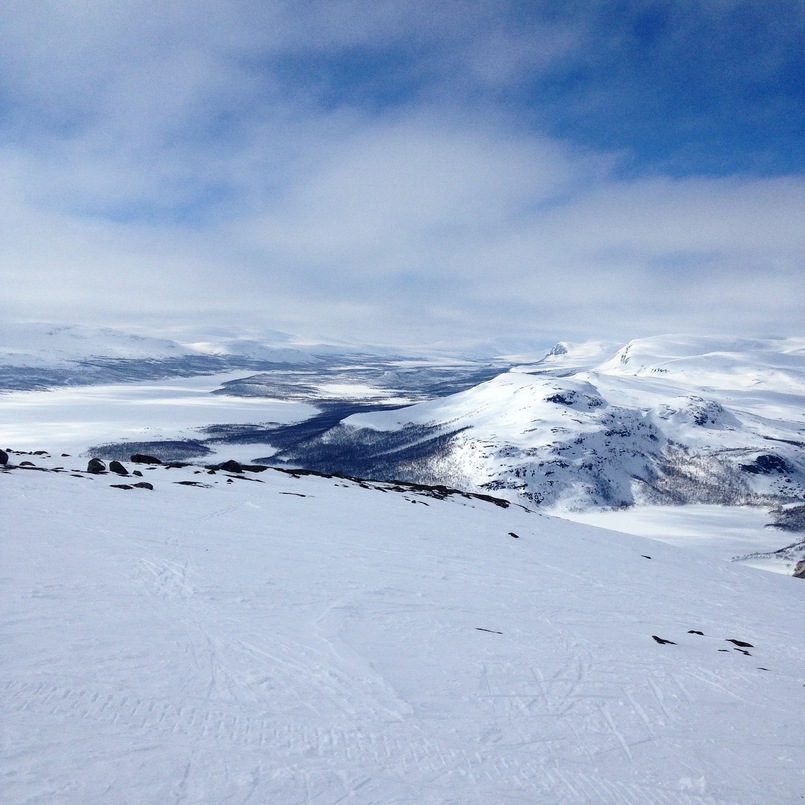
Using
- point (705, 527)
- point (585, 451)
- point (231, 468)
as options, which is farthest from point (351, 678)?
point (585, 451)

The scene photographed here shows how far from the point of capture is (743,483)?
130 m

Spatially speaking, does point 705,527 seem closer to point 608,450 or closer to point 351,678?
point 608,450

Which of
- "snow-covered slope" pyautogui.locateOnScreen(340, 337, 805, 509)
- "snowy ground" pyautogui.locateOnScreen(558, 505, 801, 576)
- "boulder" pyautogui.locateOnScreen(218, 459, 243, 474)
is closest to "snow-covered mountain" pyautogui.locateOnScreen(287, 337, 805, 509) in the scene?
"snow-covered slope" pyautogui.locateOnScreen(340, 337, 805, 509)

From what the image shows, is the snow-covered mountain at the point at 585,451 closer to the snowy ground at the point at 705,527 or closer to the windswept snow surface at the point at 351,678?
the snowy ground at the point at 705,527

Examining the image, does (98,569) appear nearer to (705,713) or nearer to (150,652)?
(150,652)

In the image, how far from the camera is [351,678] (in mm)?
6590

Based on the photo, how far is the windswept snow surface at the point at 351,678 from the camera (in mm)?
4547

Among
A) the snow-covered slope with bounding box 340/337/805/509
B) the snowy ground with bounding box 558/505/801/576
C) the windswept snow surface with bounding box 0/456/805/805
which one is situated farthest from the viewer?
the snow-covered slope with bounding box 340/337/805/509

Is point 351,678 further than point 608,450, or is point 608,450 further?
point 608,450

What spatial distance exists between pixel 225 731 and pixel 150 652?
204cm

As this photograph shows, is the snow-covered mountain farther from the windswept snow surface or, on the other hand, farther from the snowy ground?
the windswept snow surface

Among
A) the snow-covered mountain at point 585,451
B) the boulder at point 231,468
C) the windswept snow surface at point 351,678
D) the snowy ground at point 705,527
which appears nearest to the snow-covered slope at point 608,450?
the snow-covered mountain at point 585,451

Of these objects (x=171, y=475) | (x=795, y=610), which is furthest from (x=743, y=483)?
(x=171, y=475)

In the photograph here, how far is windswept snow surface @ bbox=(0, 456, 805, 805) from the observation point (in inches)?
179
